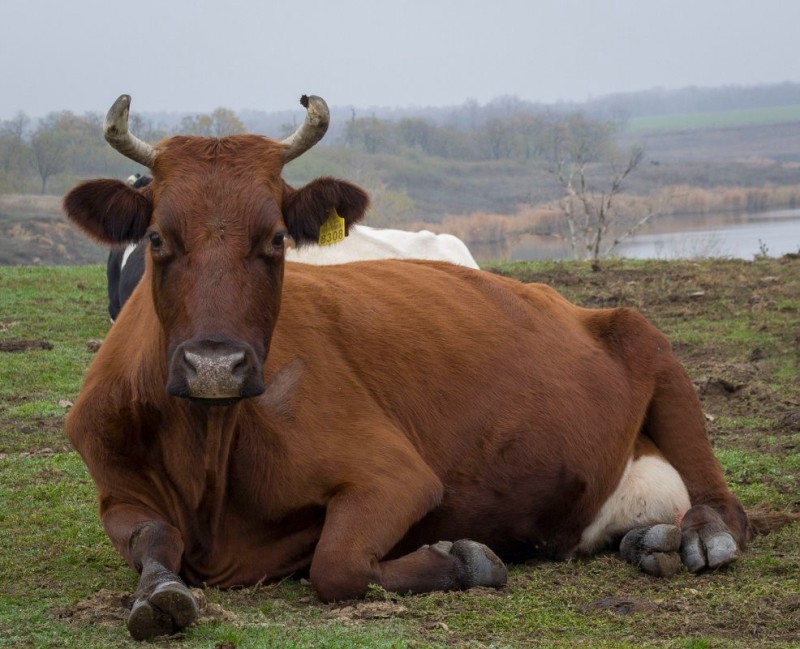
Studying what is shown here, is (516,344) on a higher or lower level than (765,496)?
higher

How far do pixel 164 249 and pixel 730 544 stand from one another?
299 cm

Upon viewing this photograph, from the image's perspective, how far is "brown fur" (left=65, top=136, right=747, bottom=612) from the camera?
17.1 ft

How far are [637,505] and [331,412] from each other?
6.38 feet

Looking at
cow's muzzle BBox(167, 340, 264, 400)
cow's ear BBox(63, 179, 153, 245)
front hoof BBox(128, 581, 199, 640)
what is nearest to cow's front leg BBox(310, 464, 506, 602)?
front hoof BBox(128, 581, 199, 640)

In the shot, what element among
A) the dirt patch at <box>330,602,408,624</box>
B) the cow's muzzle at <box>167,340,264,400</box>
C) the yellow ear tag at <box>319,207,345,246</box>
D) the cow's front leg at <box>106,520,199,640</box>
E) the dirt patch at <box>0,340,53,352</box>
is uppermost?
the yellow ear tag at <box>319,207,345,246</box>

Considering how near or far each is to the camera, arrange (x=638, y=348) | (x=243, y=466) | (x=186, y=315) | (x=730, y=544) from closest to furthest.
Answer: (x=186, y=315)
(x=243, y=466)
(x=730, y=544)
(x=638, y=348)

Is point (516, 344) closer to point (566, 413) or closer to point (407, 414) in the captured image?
point (566, 413)

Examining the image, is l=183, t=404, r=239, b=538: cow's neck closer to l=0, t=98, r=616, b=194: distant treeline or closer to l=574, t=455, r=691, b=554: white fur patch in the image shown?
l=574, t=455, r=691, b=554: white fur patch

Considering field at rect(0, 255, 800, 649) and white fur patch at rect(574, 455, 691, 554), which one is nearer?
field at rect(0, 255, 800, 649)

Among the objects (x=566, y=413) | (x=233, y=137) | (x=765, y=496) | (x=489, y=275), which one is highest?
(x=233, y=137)

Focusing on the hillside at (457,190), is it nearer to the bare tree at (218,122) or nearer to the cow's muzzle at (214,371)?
the bare tree at (218,122)

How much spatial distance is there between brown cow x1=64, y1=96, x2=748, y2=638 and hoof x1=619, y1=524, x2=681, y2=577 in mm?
14

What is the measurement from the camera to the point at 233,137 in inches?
218

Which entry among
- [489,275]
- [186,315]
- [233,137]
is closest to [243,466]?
[186,315]
